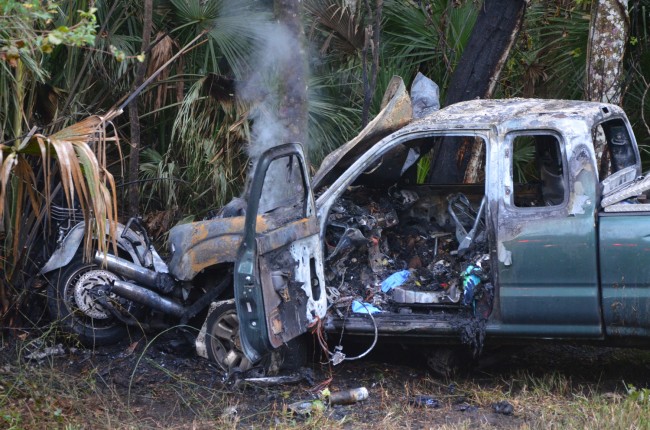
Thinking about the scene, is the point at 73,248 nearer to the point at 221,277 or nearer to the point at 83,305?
the point at 83,305

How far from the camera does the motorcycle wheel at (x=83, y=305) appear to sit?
654 cm

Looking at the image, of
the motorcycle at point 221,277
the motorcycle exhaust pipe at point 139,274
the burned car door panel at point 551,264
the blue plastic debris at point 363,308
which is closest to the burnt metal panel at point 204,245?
the motorcycle at point 221,277

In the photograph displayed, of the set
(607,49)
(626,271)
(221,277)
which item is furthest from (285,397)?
(607,49)

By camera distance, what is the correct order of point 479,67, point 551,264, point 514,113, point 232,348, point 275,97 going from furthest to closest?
point 275,97 < point 479,67 < point 232,348 < point 514,113 < point 551,264

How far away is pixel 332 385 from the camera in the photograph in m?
5.96

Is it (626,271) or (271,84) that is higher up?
(271,84)

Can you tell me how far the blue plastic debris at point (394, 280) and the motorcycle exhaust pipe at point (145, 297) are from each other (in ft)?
5.00

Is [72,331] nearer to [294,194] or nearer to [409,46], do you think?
[294,194]

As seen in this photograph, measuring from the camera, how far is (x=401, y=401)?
562 cm

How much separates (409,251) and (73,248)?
2603mm

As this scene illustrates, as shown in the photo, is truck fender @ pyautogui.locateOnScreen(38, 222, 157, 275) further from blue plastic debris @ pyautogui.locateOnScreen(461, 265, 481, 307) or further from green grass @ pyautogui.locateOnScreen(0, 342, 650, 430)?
blue plastic debris @ pyautogui.locateOnScreen(461, 265, 481, 307)

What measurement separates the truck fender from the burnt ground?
65cm

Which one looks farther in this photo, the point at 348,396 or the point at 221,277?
the point at 221,277

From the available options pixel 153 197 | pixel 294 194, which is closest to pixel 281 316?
pixel 294 194
